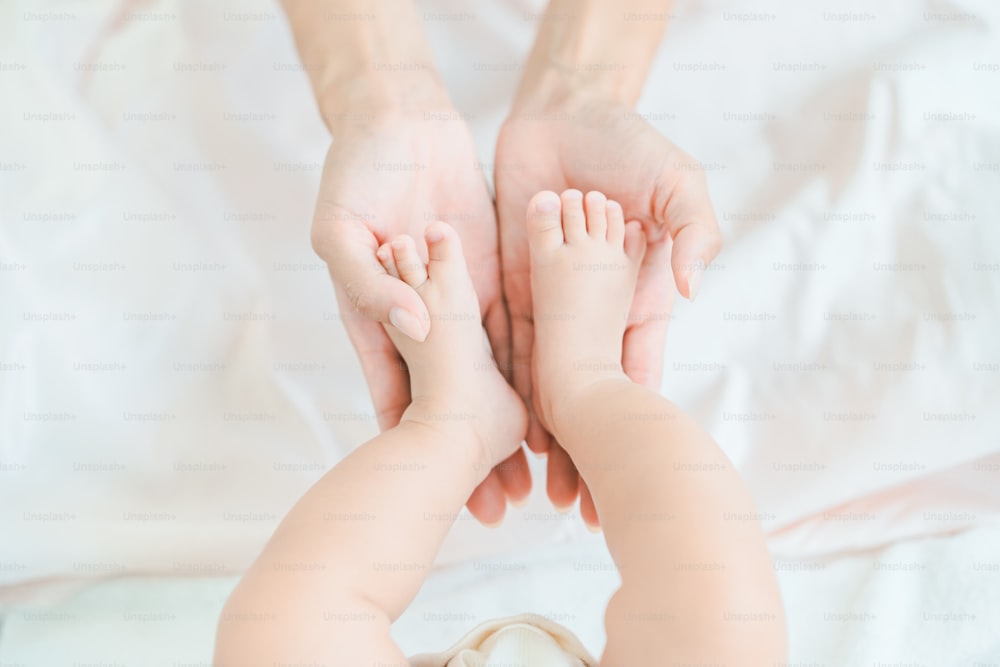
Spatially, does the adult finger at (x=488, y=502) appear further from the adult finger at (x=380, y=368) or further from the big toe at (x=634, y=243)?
the big toe at (x=634, y=243)

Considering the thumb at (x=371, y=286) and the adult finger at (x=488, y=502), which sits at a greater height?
the thumb at (x=371, y=286)

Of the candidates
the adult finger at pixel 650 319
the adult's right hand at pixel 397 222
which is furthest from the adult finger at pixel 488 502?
the adult finger at pixel 650 319

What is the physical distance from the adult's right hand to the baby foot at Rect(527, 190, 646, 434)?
118mm

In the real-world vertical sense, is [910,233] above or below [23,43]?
below

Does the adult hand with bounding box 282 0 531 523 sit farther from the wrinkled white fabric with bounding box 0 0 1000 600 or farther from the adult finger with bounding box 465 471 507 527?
the wrinkled white fabric with bounding box 0 0 1000 600

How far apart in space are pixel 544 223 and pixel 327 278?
42 centimetres

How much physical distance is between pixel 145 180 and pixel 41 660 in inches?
30.3

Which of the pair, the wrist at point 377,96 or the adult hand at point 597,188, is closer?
the adult hand at point 597,188

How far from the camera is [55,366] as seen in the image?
1.34 m

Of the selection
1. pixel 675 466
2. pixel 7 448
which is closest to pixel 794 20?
pixel 675 466

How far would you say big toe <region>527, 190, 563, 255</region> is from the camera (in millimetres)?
1216

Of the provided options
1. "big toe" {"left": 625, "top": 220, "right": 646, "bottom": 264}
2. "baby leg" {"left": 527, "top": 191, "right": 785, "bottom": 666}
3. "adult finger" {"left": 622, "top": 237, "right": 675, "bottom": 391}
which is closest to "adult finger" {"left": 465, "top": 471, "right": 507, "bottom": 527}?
"baby leg" {"left": 527, "top": 191, "right": 785, "bottom": 666}

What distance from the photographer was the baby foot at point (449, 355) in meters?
1.13

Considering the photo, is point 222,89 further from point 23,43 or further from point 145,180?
point 23,43
